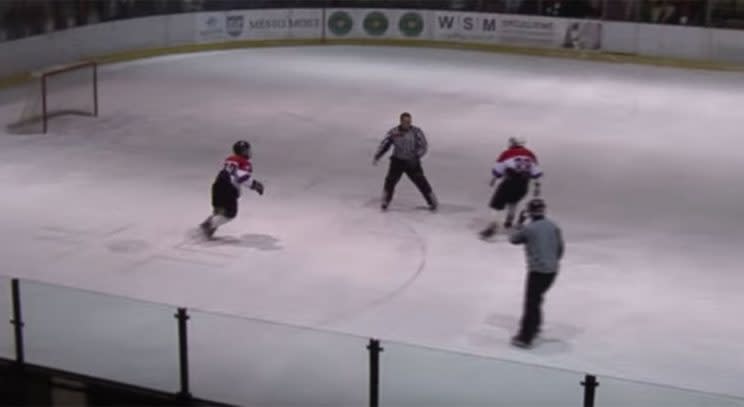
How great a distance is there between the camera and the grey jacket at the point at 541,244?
360 inches

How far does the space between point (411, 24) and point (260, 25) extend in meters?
4.32

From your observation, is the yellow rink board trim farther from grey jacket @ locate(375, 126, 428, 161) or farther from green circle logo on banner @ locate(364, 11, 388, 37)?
grey jacket @ locate(375, 126, 428, 161)

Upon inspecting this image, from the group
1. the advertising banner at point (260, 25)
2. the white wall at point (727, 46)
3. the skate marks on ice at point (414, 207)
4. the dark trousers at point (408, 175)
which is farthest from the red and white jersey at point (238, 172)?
the white wall at point (727, 46)

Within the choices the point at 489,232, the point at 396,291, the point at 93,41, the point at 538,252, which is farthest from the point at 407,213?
the point at 93,41

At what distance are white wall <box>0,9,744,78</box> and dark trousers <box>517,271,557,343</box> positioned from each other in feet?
59.6

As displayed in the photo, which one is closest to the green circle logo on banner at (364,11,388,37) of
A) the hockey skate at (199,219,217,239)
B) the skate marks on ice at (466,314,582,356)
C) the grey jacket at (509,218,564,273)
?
the hockey skate at (199,219,217,239)

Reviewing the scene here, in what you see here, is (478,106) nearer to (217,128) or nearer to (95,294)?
(217,128)

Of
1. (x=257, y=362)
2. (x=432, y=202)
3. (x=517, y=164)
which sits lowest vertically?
(x=432, y=202)

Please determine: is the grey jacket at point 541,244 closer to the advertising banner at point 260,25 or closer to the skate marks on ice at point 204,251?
the skate marks on ice at point 204,251

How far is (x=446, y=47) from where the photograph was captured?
100 ft

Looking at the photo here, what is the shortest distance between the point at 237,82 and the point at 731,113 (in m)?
10.5

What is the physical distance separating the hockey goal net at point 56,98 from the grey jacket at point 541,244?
38.2 ft

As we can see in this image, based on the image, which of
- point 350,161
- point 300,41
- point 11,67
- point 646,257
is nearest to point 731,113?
point 350,161

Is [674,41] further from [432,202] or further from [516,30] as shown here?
[432,202]
